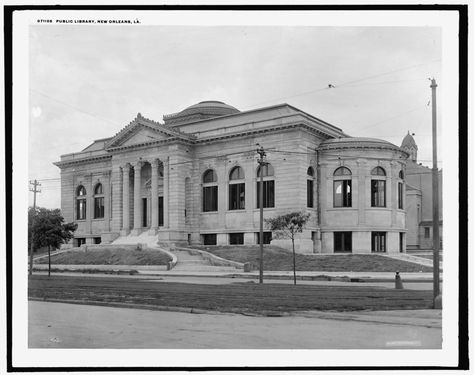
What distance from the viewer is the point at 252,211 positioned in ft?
178

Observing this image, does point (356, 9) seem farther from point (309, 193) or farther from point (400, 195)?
point (400, 195)

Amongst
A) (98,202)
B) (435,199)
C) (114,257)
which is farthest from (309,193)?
(435,199)

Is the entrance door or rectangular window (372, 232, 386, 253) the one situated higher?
the entrance door

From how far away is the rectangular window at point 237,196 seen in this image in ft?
183

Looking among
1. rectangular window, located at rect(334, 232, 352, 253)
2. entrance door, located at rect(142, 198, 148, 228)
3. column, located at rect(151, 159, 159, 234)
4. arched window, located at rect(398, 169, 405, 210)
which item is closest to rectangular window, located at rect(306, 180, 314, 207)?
rectangular window, located at rect(334, 232, 352, 253)

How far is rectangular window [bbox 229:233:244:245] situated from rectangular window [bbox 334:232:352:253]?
932cm

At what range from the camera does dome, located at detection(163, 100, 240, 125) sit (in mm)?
66125

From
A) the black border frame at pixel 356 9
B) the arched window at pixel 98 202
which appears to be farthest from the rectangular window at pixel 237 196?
the black border frame at pixel 356 9

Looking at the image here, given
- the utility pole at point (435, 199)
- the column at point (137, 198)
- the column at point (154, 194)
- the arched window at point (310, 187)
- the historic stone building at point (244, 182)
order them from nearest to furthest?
the utility pole at point (435, 199)
the historic stone building at point (244, 182)
the arched window at point (310, 187)
the column at point (154, 194)
the column at point (137, 198)

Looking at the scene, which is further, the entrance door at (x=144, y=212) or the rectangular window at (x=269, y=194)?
the entrance door at (x=144, y=212)

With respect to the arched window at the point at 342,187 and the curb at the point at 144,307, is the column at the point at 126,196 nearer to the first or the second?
the arched window at the point at 342,187

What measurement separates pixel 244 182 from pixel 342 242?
36.9 ft

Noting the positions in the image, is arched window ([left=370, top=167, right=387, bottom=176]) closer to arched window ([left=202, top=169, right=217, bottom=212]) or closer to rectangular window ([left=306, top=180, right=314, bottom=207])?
rectangular window ([left=306, top=180, right=314, bottom=207])
